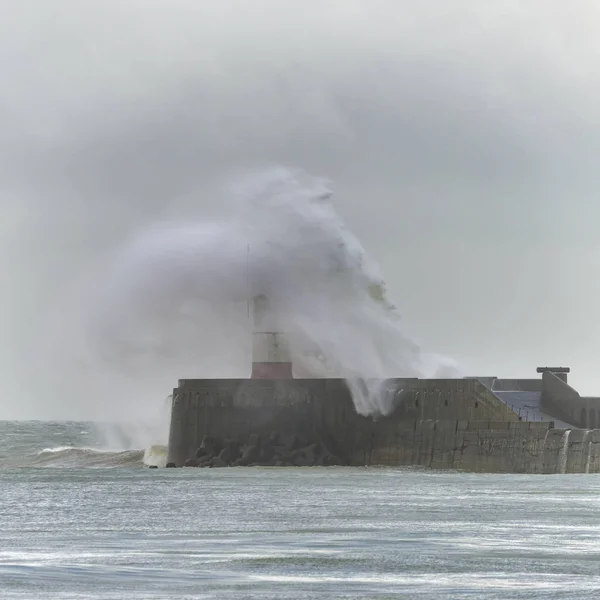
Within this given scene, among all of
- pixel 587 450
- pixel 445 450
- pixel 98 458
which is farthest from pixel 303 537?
pixel 98 458

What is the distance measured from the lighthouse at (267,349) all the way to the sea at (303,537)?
A: 5.35 meters

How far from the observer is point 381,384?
150 feet

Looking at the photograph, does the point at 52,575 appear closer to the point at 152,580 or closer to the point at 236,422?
the point at 152,580

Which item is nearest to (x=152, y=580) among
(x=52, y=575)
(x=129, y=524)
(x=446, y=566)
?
(x=52, y=575)

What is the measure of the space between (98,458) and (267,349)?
448 inches

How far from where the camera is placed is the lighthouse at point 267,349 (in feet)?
155

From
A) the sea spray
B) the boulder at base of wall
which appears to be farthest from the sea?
the boulder at base of wall

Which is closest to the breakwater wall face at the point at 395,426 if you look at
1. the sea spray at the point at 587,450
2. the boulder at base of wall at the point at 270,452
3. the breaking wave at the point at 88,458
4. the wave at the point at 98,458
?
the sea spray at the point at 587,450

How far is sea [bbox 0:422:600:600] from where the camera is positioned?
19531 mm

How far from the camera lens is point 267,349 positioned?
49.3 meters

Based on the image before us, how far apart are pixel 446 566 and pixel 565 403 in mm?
26533

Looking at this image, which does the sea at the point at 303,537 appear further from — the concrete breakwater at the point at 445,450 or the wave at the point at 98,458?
the wave at the point at 98,458

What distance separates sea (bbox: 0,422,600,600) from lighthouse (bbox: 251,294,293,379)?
5351 millimetres

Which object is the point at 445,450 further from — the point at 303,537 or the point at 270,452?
the point at 303,537
